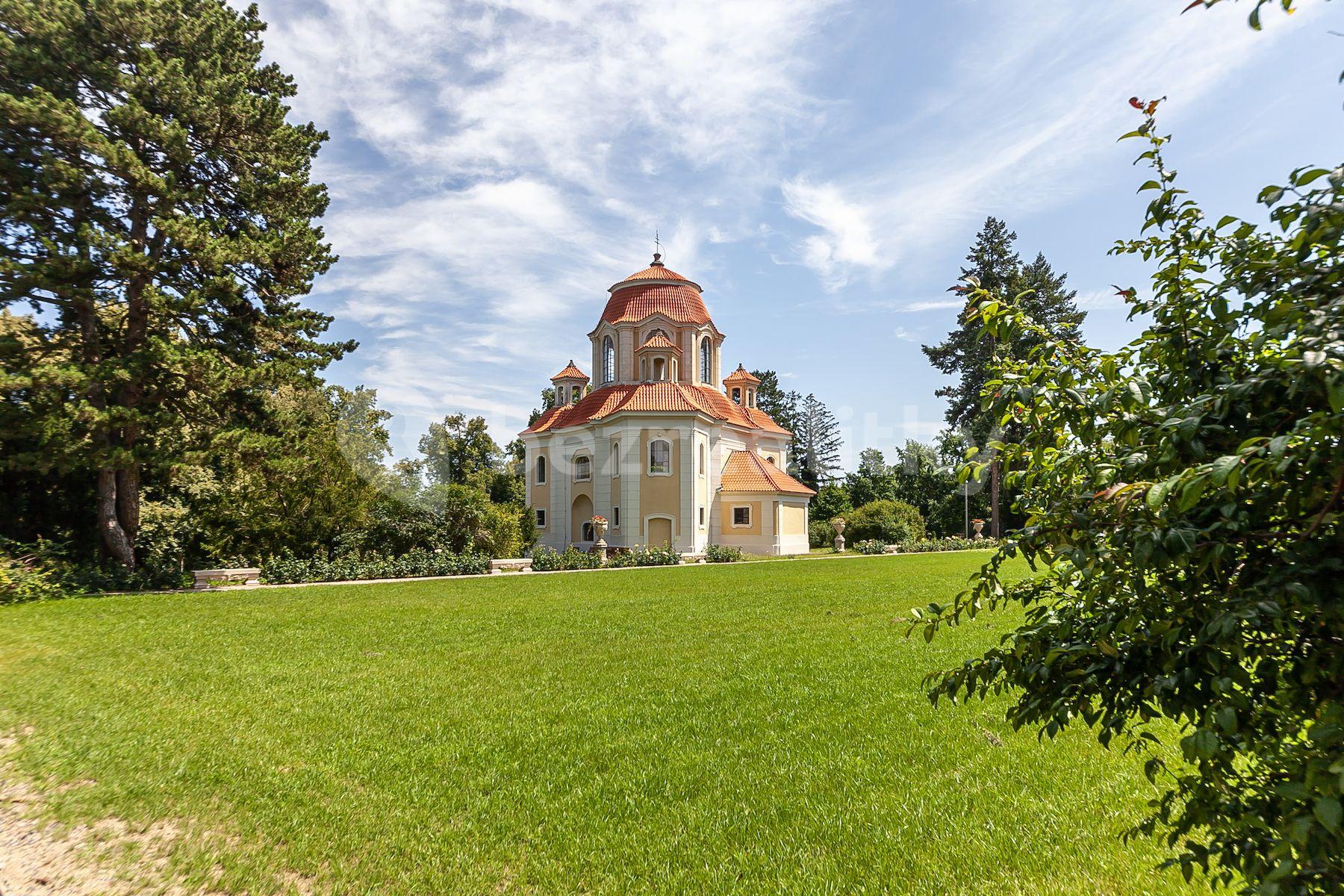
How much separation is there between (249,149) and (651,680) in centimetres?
1779

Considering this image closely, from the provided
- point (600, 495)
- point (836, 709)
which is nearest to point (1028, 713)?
point (836, 709)

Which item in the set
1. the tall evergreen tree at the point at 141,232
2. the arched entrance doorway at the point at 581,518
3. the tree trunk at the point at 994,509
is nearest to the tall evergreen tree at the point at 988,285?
the tree trunk at the point at 994,509

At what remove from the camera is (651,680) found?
656 cm

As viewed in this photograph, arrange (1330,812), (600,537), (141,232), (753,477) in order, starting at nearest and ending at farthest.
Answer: (1330,812) → (141,232) → (600,537) → (753,477)

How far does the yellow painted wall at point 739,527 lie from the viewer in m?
32.8

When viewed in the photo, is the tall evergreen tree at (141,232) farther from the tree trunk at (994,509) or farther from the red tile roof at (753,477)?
the tree trunk at (994,509)

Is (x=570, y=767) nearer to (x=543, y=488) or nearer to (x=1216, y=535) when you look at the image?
(x=1216, y=535)

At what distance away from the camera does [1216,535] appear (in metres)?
1.45

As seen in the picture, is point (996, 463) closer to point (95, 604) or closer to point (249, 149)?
point (95, 604)

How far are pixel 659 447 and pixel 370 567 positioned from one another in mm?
14843

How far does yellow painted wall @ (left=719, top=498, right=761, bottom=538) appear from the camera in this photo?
32750mm

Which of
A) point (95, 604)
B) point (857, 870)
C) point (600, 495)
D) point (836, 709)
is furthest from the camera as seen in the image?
point (600, 495)

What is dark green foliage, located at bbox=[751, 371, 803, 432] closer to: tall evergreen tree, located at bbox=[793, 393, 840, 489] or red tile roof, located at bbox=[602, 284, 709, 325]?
tall evergreen tree, located at bbox=[793, 393, 840, 489]

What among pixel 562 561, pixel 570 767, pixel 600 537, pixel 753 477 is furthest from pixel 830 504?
pixel 570 767
